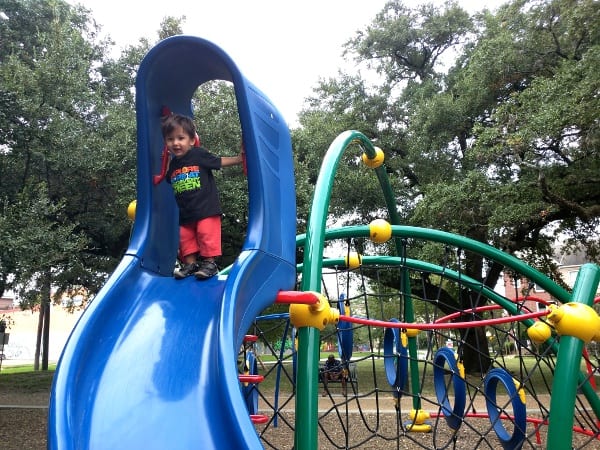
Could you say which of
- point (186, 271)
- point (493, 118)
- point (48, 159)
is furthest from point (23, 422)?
point (493, 118)

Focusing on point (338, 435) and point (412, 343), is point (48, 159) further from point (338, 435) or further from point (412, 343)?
point (412, 343)

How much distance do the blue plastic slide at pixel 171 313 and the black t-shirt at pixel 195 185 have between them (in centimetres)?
18

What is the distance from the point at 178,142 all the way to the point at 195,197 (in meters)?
0.38

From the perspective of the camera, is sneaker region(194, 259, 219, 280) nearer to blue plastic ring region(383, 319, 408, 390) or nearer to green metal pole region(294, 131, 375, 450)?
green metal pole region(294, 131, 375, 450)

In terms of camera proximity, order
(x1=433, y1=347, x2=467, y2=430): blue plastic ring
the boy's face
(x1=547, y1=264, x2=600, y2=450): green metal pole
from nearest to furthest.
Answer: (x1=547, y1=264, x2=600, y2=450): green metal pole
the boy's face
(x1=433, y1=347, x2=467, y2=430): blue plastic ring

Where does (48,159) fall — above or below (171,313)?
above

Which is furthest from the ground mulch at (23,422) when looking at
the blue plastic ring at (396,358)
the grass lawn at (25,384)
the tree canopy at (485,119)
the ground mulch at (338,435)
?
the tree canopy at (485,119)

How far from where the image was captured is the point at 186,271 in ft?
8.96

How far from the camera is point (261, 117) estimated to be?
2902 millimetres

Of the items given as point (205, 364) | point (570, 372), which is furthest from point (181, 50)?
point (570, 372)

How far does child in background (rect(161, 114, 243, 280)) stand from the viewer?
9.48ft

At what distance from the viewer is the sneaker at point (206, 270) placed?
2.62 metres

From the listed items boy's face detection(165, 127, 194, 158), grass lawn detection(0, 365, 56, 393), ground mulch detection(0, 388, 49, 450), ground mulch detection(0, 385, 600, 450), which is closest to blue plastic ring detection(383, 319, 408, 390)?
ground mulch detection(0, 385, 600, 450)

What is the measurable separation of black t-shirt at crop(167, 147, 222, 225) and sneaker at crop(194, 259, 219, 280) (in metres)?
0.30
